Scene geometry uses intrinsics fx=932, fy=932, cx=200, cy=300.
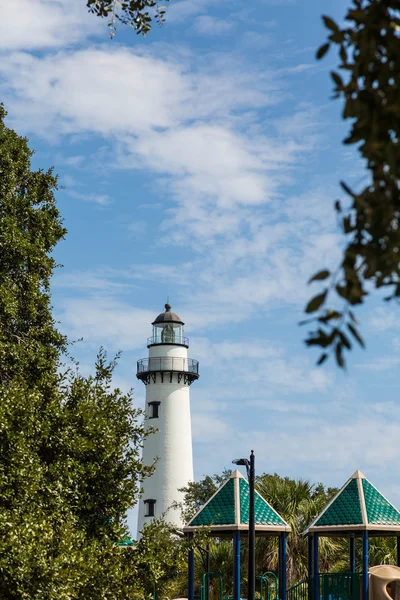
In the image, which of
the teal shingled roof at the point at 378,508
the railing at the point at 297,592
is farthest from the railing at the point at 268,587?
the teal shingled roof at the point at 378,508

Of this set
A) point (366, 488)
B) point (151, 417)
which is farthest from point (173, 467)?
point (366, 488)

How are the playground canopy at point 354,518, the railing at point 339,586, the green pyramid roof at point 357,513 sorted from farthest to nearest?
the green pyramid roof at point 357,513 < the playground canopy at point 354,518 < the railing at point 339,586

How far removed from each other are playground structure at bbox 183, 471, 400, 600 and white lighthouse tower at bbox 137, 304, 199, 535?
1089 inches

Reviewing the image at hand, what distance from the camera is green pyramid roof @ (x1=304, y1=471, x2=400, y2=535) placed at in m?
25.5

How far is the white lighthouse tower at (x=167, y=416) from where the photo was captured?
5488cm

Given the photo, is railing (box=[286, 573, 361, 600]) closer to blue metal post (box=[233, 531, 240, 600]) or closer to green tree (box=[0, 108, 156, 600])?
blue metal post (box=[233, 531, 240, 600])

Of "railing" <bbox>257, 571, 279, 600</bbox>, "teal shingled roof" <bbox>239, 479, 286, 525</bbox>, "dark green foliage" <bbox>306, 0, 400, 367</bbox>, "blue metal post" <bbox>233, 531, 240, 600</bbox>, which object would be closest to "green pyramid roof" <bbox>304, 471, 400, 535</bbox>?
"teal shingled roof" <bbox>239, 479, 286, 525</bbox>

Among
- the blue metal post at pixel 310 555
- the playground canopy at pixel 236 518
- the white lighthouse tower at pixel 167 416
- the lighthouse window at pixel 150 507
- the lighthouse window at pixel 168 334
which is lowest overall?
the blue metal post at pixel 310 555

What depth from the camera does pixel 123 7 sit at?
1101cm

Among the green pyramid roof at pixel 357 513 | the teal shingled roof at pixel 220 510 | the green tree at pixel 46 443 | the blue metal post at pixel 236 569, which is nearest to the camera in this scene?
the green tree at pixel 46 443

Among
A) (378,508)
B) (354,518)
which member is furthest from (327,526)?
(378,508)

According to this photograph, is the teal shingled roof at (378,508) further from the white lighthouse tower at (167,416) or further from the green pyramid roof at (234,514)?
the white lighthouse tower at (167,416)

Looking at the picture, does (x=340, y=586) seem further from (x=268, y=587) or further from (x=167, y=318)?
(x=167, y=318)

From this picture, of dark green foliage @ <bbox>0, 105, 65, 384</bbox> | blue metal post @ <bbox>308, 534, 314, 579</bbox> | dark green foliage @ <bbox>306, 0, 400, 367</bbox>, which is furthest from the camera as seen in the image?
blue metal post @ <bbox>308, 534, 314, 579</bbox>
